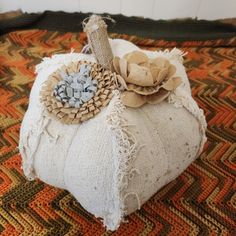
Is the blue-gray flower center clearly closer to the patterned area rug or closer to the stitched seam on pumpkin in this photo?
the stitched seam on pumpkin

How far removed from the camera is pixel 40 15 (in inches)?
63.4

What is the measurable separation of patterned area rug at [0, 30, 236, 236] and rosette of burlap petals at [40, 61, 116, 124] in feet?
0.91

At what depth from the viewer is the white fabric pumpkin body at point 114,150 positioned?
700 millimetres

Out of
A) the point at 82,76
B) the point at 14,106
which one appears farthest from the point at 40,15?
the point at 82,76

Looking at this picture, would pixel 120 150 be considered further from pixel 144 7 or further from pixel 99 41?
pixel 144 7

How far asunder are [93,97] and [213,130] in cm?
53

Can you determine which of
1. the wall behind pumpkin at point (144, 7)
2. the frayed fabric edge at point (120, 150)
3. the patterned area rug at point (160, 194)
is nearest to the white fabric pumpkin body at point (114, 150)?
the frayed fabric edge at point (120, 150)

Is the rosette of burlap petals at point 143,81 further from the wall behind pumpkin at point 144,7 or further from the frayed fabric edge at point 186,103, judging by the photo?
the wall behind pumpkin at point 144,7

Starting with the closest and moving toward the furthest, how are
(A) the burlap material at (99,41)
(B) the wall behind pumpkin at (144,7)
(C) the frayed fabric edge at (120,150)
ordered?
(C) the frayed fabric edge at (120,150), (A) the burlap material at (99,41), (B) the wall behind pumpkin at (144,7)

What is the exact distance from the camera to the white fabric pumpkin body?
27.6 inches

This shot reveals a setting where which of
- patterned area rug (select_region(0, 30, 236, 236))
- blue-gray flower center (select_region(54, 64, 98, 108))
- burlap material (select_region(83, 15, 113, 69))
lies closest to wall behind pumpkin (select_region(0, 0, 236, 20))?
patterned area rug (select_region(0, 30, 236, 236))

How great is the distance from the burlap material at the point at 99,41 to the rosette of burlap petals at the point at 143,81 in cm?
4

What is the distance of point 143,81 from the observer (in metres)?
0.75

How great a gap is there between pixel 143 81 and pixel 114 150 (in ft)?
0.55
